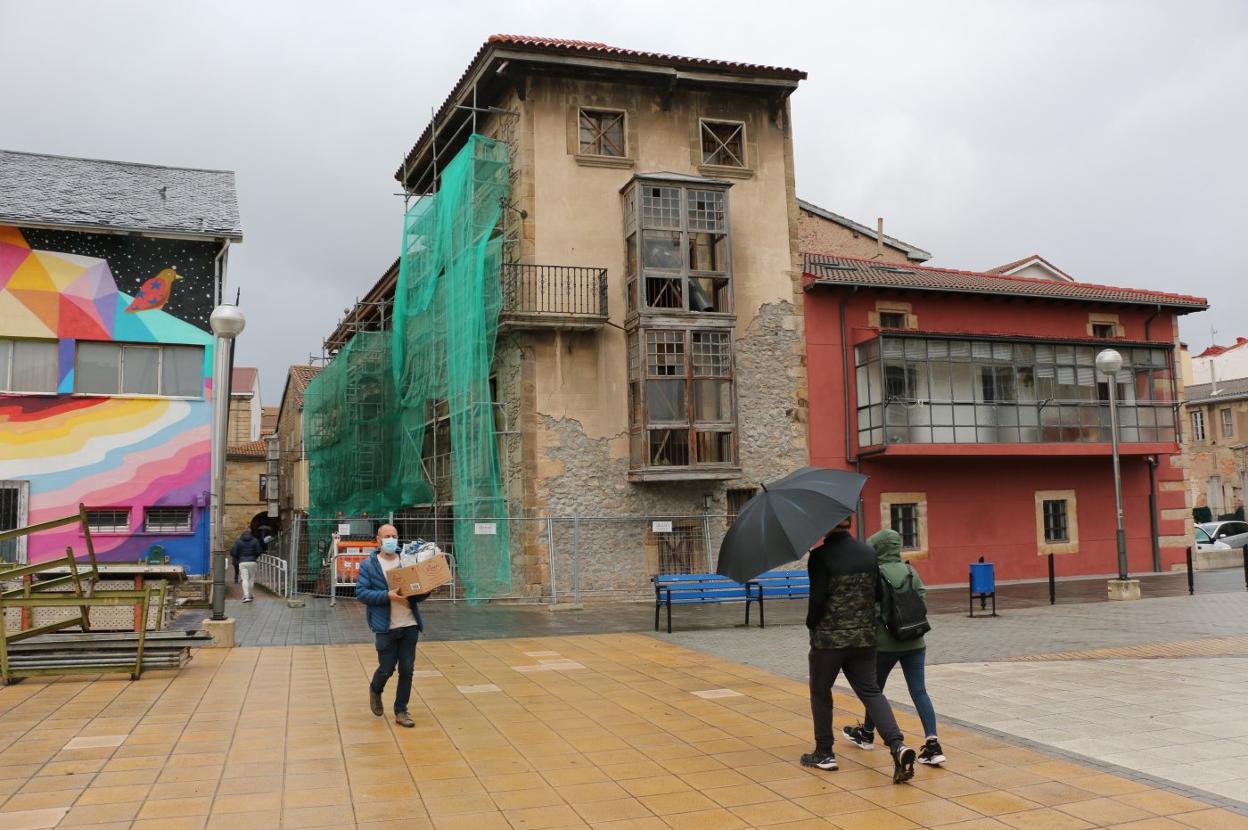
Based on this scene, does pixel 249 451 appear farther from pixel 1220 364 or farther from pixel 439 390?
pixel 1220 364

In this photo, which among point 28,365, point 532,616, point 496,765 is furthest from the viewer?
point 28,365

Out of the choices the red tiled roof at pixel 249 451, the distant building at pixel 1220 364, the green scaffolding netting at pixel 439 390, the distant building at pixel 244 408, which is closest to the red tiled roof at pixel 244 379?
the distant building at pixel 244 408

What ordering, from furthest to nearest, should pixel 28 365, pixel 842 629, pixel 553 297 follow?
pixel 553 297 < pixel 28 365 < pixel 842 629

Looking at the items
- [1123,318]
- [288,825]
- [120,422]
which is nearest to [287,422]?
[120,422]

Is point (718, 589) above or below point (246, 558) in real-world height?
below

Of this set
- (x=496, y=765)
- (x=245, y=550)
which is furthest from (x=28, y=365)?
(x=496, y=765)

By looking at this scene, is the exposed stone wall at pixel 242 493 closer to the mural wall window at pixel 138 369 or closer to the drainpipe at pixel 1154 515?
the mural wall window at pixel 138 369

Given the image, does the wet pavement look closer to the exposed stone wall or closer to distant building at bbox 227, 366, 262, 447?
the exposed stone wall

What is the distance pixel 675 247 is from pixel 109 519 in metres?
12.5

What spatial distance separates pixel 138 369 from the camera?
19.6m

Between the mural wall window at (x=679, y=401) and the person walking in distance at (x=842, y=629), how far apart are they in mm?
13970

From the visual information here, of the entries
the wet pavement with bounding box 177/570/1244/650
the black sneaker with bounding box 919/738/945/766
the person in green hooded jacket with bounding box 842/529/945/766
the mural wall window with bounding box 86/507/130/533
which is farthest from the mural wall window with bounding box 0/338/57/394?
the black sneaker with bounding box 919/738/945/766

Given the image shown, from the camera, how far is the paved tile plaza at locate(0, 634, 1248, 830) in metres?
5.82

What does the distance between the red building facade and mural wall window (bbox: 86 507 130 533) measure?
1454cm
